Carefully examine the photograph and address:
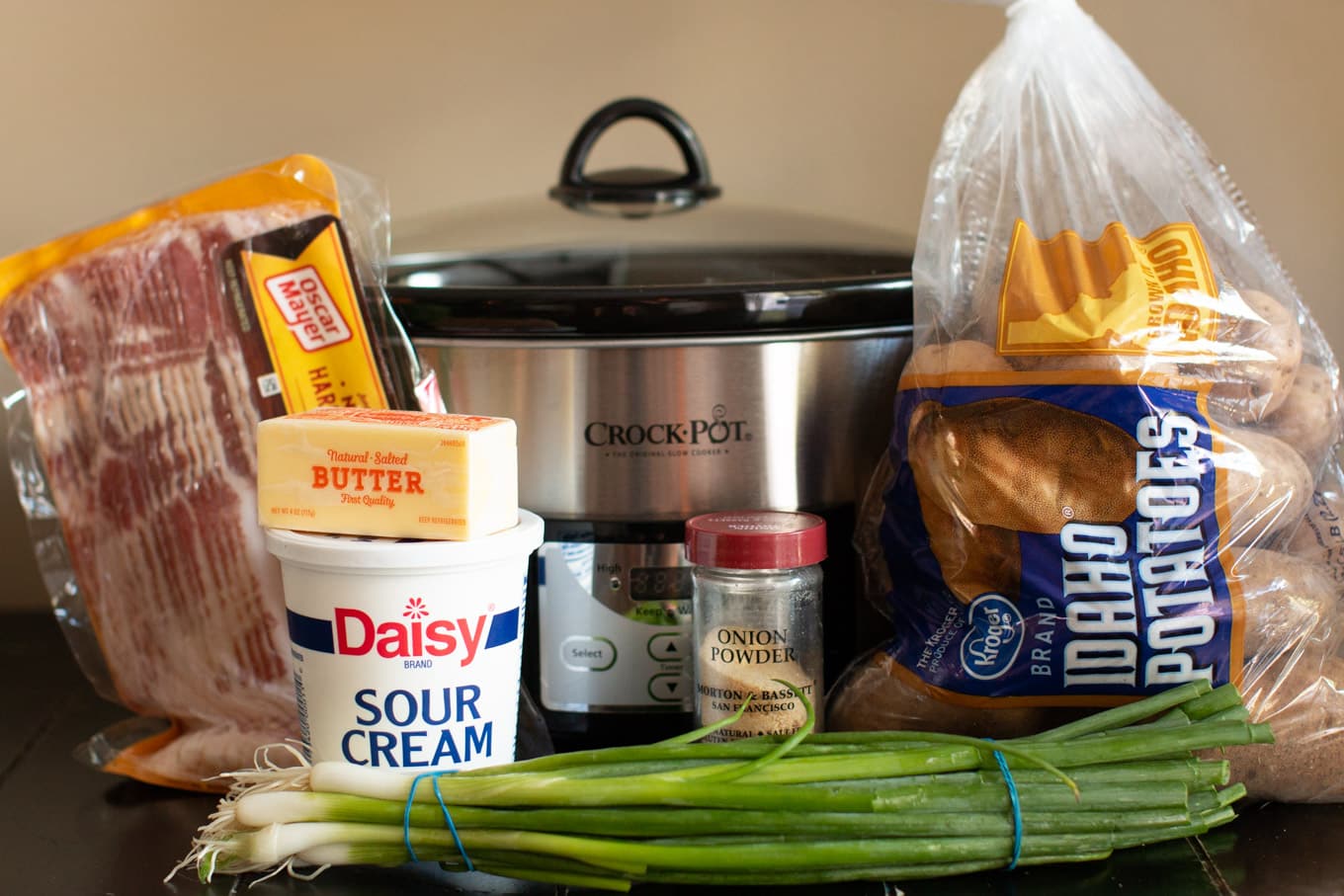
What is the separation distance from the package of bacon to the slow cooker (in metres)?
0.07

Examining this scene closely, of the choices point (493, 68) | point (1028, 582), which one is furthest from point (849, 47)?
point (1028, 582)

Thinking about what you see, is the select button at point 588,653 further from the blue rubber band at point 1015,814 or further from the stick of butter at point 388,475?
the blue rubber band at point 1015,814

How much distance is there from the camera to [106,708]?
106 centimetres

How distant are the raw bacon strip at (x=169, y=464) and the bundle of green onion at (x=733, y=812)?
16cm

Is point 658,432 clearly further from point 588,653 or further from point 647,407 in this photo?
point 588,653

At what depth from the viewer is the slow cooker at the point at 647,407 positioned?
86cm

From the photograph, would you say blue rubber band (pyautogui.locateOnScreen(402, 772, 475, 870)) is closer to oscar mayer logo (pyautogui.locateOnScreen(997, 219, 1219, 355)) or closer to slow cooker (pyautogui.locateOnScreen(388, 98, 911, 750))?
slow cooker (pyautogui.locateOnScreen(388, 98, 911, 750))

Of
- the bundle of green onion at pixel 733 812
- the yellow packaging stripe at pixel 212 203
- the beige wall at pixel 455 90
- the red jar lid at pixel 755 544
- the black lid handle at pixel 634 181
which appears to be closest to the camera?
the bundle of green onion at pixel 733 812

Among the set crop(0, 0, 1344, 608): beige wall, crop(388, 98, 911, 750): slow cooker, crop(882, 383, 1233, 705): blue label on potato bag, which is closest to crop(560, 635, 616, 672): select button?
crop(388, 98, 911, 750): slow cooker

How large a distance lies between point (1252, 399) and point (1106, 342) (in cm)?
11

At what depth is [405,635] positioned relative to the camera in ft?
2.38

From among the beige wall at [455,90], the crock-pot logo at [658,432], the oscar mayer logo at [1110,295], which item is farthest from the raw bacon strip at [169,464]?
the oscar mayer logo at [1110,295]

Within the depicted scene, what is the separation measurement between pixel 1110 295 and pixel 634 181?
408mm

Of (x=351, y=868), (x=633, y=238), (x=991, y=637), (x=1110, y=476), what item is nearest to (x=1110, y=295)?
(x=1110, y=476)
